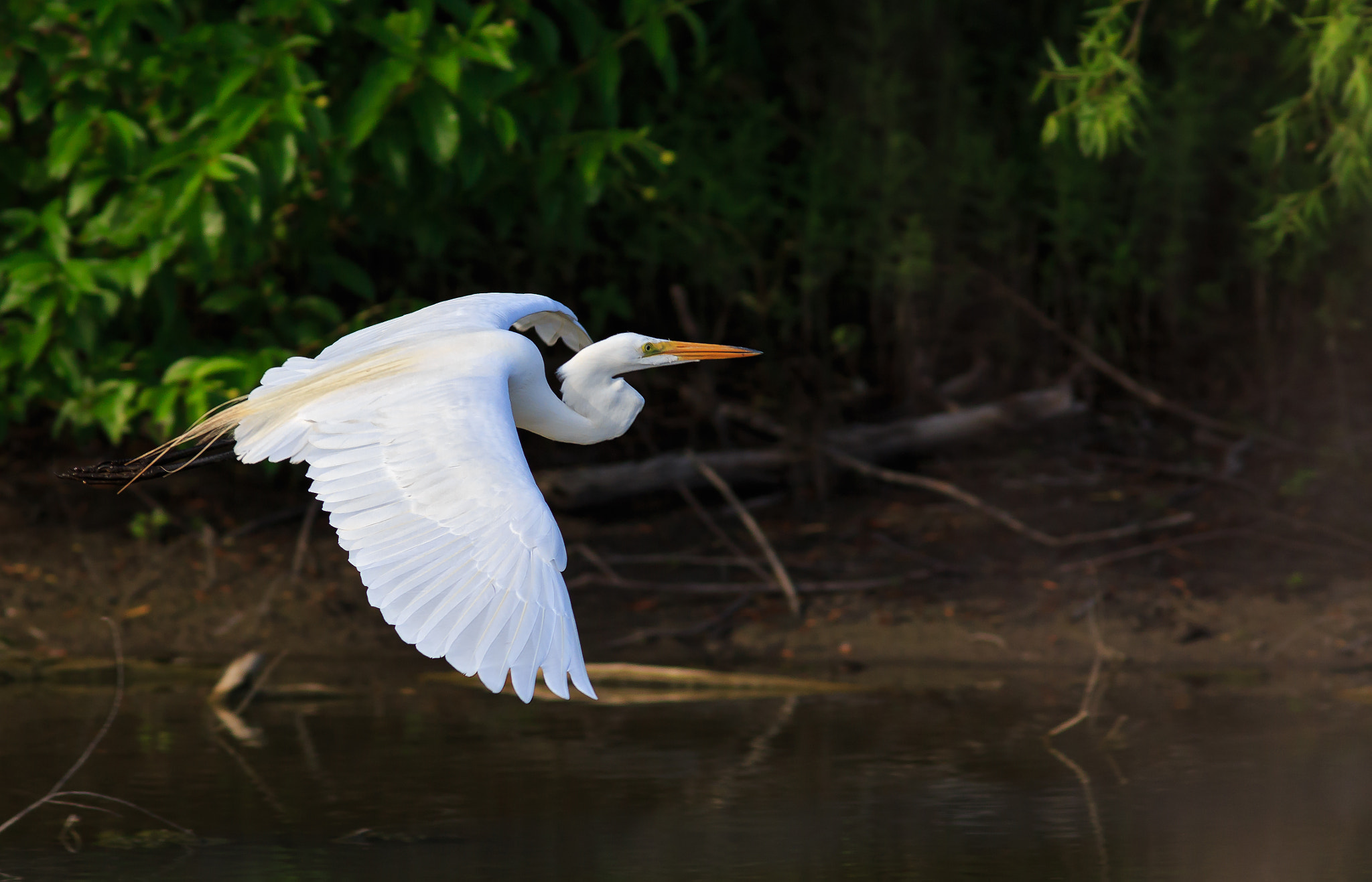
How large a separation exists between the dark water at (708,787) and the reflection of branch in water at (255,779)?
1 centimetres

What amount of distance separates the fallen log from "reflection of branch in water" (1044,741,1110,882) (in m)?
2.56

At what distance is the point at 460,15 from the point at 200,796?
286 centimetres

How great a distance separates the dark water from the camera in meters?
4.66

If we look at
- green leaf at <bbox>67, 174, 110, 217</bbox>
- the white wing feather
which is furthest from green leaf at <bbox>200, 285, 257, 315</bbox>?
the white wing feather

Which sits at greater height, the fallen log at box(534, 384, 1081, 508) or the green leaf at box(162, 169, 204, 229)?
the green leaf at box(162, 169, 204, 229)

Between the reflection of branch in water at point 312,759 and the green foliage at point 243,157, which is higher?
the green foliage at point 243,157

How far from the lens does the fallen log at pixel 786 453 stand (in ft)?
26.1

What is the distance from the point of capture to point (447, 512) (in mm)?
3289

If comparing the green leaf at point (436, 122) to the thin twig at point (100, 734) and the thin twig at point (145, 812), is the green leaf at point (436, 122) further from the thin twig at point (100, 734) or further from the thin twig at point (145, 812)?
the thin twig at point (145, 812)

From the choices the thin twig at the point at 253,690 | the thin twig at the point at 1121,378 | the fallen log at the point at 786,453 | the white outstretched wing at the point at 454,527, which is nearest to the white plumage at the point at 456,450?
the white outstretched wing at the point at 454,527

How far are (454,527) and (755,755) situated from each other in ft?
9.07

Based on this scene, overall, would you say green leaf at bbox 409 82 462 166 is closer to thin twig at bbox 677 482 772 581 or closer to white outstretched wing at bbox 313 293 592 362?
white outstretched wing at bbox 313 293 592 362

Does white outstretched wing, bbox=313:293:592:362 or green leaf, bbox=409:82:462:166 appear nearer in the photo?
white outstretched wing, bbox=313:293:592:362

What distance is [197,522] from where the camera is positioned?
834 centimetres
